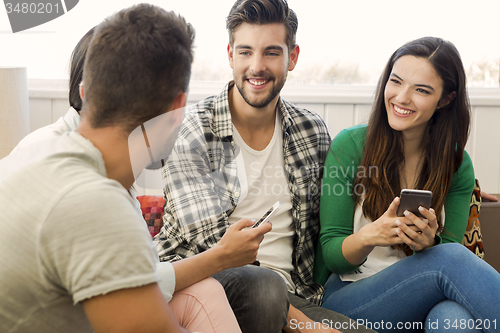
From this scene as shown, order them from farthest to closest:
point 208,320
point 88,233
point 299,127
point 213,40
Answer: point 213,40 → point 299,127 → point 208,320 → point 88,233

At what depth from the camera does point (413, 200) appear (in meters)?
Result: 1.22

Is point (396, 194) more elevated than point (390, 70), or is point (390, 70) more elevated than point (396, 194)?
point (390, 70)

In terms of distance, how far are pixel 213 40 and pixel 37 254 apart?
5.96 ft

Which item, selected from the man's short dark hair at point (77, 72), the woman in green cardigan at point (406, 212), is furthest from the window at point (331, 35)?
the man's short dark hair at point (77, 72)

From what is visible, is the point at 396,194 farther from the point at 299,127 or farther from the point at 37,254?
the point at 37,254

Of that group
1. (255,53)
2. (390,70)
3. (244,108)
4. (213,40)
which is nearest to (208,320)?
(244,108)

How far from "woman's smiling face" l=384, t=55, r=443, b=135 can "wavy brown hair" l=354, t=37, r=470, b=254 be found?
25mm

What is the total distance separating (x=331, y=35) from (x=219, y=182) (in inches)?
47.1

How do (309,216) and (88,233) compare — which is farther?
(309,216)

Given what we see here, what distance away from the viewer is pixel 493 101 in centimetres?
225

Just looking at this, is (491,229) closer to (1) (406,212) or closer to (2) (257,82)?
(1) (406,212)

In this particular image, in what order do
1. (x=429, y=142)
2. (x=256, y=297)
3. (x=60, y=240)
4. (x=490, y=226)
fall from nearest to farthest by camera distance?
1. (x=60, y=240)
2. (x=256, y=297)
3. (x=429, y=142)
4. (x=490, y=226)

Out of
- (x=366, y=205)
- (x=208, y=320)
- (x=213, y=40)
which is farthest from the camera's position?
(x=213, y=40)

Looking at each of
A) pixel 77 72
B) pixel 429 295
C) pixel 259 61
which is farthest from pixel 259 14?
pixel 429 295
